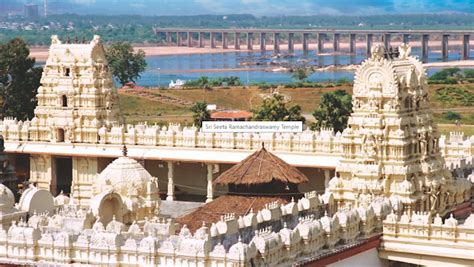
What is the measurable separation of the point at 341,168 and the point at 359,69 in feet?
9.51

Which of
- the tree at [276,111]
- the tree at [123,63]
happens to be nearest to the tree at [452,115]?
the tree at [276,111]

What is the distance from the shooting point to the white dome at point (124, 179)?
3787 cm

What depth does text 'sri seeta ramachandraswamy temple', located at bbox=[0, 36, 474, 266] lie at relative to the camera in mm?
31891

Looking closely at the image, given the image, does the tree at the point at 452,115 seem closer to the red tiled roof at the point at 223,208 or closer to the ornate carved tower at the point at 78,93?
the ornate carved tower at the point at 78,93

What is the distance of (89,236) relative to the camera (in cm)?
3200

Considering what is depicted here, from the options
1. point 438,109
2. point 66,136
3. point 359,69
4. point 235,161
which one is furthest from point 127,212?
point 438,109

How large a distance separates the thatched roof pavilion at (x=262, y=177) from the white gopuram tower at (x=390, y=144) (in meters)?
2.26

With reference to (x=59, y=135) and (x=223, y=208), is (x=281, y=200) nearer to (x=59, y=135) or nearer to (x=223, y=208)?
(x=223, y=208)

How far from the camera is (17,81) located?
73125 mm

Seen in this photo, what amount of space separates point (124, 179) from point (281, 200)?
5.34 meters

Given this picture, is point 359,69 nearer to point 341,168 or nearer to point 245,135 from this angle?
point 341,168

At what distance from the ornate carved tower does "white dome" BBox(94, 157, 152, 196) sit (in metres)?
18.4

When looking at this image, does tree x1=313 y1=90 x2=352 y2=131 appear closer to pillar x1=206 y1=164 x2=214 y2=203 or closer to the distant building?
the distant building

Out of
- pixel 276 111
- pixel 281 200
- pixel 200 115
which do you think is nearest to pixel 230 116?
pixel 200 115
